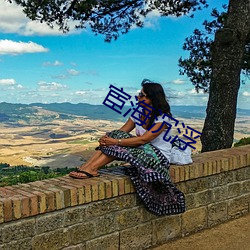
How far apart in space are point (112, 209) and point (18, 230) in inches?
30.3

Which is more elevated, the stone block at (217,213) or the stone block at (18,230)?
the stone block at (18,230)

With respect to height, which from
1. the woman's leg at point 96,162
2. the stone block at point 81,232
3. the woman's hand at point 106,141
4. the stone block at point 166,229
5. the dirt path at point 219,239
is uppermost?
the woman's hand at point 106,141

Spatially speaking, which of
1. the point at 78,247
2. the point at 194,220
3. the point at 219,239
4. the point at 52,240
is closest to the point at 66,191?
the point at 52,240

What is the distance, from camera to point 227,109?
6594 millimetres

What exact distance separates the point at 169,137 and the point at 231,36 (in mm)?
3426

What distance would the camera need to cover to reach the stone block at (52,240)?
2729mm

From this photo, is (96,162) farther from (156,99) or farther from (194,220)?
(194,220)

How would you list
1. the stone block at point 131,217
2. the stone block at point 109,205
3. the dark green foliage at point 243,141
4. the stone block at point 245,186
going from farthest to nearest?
the dark green foliage at point 243,141
the stone block at point 245,186
the stone block at point 131,217
the stone block at point 109,205

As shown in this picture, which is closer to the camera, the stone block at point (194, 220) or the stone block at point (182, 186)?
the stone block at point (182, 186)

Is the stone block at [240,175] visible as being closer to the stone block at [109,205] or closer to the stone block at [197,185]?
the stone block at [197,185]

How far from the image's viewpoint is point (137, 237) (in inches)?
132

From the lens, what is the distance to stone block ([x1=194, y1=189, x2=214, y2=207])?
3.84 meters

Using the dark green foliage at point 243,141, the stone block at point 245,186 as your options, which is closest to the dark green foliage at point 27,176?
the stone block at point 245,186

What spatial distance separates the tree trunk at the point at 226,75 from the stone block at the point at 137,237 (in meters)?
3.45
